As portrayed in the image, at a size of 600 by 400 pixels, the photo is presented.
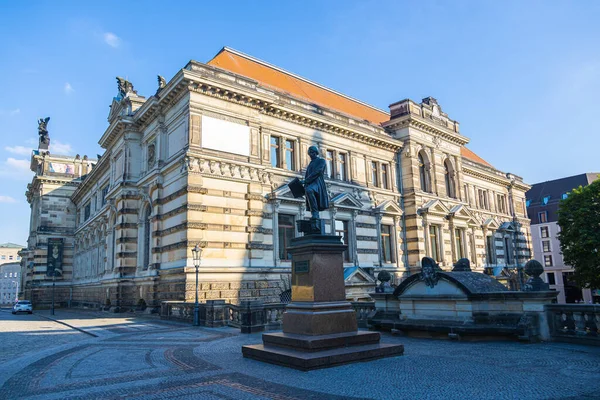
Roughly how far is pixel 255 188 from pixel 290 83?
39.3 ft

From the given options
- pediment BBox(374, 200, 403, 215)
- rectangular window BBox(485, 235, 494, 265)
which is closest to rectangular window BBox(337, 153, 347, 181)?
pediment BBox(374, 200, 403, 215)

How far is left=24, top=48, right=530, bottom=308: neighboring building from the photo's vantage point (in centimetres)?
2202

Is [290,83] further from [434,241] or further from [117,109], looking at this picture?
[434,241]

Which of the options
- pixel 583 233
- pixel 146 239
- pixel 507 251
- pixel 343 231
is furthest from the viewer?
pixel 507 251

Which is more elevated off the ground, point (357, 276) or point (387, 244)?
point (387, 244)

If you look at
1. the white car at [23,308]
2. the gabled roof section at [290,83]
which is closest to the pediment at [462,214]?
the gabled roof section at [290,83]

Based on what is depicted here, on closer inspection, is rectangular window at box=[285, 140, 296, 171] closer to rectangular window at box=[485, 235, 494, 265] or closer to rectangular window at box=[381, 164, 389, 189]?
rectangular window at box=[381, 164, 389, 189]

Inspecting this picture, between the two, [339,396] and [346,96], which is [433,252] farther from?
[339,396]

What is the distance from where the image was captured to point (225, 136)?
23016mm

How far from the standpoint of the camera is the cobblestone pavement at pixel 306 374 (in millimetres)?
6566

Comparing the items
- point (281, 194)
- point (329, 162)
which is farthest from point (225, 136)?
point (329, 162)

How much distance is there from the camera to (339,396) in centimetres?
631

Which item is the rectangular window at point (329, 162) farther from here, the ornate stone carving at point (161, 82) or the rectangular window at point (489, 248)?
the rectangular window at point (489, 248)

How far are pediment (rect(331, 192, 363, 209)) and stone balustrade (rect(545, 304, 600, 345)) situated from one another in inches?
656
